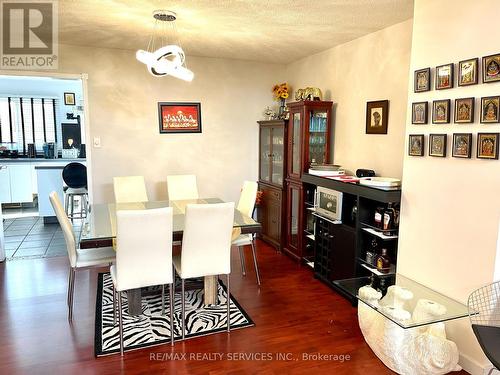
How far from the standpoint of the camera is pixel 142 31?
3631mm

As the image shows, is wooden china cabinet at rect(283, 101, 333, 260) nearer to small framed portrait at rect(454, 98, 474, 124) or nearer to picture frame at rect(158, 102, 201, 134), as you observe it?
picture frame at rect(158, 102, 201, 134)

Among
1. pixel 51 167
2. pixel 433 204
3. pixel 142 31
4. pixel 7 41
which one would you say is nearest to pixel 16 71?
pixel 7 41

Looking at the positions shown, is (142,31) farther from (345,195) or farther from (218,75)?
(345,195)

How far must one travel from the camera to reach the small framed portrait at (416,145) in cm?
258

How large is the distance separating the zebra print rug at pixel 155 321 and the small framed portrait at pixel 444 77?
2.13m

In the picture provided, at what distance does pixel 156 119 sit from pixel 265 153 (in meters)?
1.47

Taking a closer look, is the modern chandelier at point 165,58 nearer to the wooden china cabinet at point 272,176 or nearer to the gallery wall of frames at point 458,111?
the gallery wall of frames at point 458,111

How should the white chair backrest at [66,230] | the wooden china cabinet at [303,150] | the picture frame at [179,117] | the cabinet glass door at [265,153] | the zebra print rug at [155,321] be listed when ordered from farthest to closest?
the cabinet glass door at [265,153], the picture frame at [179,117], the wooden china cabinet at [303,150], the white chair backrest at [66,230], the zebra print rug at [155,321]

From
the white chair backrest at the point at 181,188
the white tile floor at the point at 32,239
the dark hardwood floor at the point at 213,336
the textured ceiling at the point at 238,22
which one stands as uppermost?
the textured ceiling at the point at 238,22

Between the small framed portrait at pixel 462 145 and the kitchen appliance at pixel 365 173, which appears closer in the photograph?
the small framed portrait at pixel 462 145

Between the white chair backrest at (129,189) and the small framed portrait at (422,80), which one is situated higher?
the small framed portrait at (422,80)

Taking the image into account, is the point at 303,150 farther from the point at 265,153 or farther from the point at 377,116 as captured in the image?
the point at 265,153

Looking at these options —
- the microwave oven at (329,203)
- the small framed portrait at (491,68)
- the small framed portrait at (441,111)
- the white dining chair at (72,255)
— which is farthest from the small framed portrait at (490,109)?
the white dining chair at (72,255)

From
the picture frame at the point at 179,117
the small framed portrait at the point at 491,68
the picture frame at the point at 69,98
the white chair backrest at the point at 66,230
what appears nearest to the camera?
the small framed portrait at the point at 491,68
